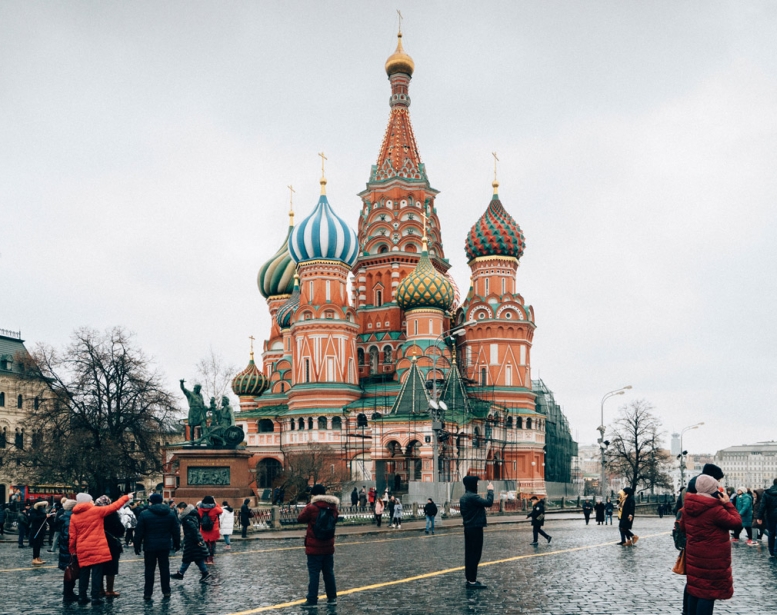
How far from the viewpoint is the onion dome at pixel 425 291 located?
2383 inches

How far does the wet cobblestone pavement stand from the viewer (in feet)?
36.5

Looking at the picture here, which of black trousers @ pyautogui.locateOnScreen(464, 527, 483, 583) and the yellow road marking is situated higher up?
black trousers @ pyautogui.locateOnScreen(464, 527, 483, 583)

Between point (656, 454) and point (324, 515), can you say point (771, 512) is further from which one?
point (656, 454)

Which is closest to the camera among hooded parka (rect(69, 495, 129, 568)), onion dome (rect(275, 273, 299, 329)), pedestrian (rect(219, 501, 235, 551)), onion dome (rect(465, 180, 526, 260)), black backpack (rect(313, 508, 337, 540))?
black backpack (rect(313, 508, 337, 540))

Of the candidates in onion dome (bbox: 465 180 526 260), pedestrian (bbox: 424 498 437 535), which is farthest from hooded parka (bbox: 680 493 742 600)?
onion dome (bbox: 465 180 526 260)

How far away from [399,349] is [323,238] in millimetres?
9133

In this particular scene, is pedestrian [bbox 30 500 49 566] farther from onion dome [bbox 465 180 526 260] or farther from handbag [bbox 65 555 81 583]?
onion dome [bbox 465 180 526 260]

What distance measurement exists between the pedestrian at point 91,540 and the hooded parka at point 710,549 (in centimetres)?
697

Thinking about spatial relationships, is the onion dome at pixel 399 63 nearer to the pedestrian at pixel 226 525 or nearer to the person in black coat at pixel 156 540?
the pedestrian at pixel 226 525

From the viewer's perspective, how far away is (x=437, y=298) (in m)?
60.6

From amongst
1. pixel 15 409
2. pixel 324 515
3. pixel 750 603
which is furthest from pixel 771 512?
pixel 15 409

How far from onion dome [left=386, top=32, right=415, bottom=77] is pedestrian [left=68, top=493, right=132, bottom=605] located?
63852 mm

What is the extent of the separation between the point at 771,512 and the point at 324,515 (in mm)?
10510

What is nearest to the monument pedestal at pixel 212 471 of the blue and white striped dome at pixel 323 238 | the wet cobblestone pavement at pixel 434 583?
the wet cobblestone pavement at pixel 434 583
